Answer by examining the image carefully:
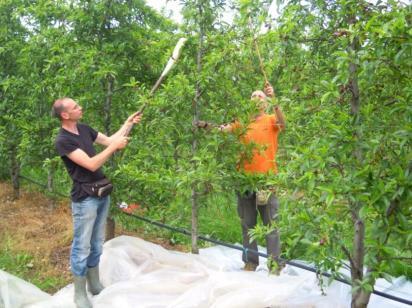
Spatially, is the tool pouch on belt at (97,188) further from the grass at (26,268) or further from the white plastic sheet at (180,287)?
the grass at (26,268)

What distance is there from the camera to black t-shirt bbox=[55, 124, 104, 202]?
3.81 metres

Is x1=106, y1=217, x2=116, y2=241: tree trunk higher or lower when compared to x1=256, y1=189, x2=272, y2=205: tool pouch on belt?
lower

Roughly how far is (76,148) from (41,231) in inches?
109

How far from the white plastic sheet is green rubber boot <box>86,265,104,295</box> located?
0.10 metres

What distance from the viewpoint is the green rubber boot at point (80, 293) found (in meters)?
3.89

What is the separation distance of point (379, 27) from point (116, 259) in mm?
3224

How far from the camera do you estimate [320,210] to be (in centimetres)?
260

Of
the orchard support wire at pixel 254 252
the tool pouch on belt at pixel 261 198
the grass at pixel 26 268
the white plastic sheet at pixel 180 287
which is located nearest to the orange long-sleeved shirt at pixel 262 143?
the tool pouch on belt at pixel 261 198

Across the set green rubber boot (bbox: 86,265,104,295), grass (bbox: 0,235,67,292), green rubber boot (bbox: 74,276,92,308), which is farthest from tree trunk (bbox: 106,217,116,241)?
green rubber boot (bbox: 74,276,92,308)

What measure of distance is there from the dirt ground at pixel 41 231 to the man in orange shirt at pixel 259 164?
143 centimetres

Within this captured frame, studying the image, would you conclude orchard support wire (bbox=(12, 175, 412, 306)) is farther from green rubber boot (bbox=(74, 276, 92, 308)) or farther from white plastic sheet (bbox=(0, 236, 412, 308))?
green rubber boot (bbox=(74, 276, 92, 308))

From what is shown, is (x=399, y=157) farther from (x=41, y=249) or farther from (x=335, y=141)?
(x=41, y=249)

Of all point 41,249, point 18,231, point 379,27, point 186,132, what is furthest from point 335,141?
point 18,231

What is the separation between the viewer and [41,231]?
614cm
